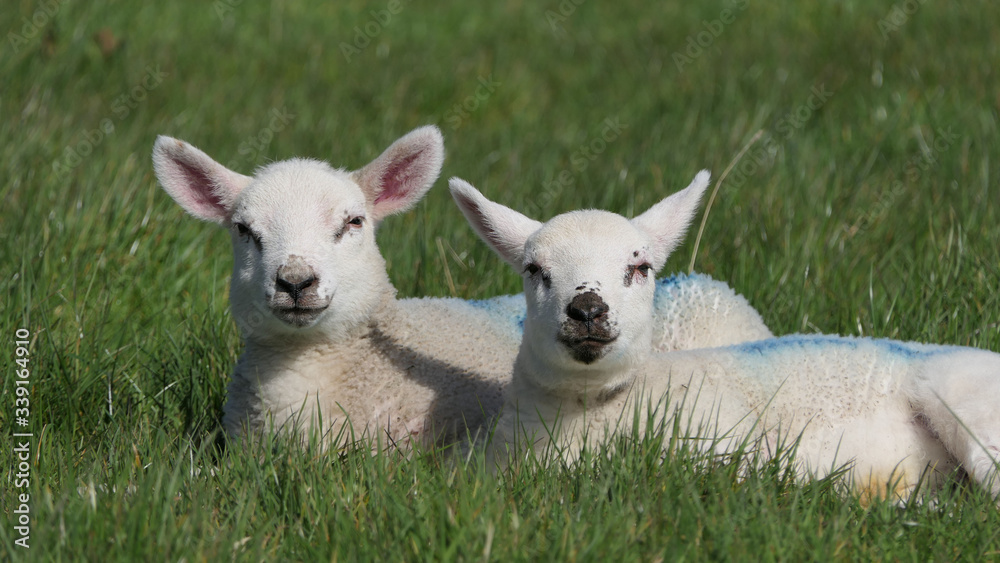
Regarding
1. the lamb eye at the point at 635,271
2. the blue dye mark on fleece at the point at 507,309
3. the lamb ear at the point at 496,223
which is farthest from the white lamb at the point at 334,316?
the lamb eye at the point at 635,271

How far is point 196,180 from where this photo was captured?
14.4 ft

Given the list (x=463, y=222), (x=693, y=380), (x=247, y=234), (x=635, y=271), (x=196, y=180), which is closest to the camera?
(x=635, y=271)

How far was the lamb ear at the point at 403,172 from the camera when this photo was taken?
431 centimetres

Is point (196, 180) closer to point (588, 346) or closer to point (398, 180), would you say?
point (398, 180)

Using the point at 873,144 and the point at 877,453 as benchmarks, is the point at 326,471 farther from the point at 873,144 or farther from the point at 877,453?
the point at 873,144

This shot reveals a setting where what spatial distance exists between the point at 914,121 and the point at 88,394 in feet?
18.6

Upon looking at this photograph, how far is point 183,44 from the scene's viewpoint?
942 centimetres

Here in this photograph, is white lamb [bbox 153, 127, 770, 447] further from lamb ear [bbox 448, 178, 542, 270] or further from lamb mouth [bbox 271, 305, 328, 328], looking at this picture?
lamb ear [bbox 448, 178, 542, 270]

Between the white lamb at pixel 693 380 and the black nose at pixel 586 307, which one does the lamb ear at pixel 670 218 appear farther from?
the black nose at pixel 586 307

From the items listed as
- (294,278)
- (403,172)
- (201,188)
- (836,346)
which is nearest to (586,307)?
(294,278)

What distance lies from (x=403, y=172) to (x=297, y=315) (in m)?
0.87

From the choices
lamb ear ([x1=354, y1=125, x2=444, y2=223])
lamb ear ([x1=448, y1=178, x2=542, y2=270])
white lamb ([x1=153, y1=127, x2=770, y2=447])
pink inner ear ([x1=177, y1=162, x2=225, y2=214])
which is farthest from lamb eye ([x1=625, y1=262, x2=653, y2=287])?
pink inner ear ([x1=177, y1=162, x2=225, y2=214])

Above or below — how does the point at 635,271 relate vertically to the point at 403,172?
below

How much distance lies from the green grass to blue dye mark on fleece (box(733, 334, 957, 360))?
0.54m
